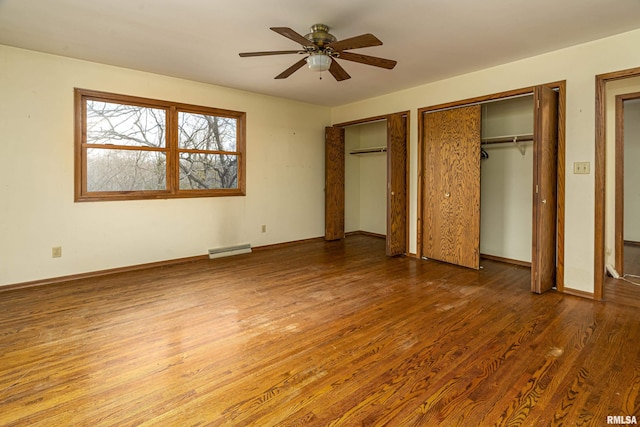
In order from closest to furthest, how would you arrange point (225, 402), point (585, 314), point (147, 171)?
point (225, 402), point (585, 314), point (147, 171)

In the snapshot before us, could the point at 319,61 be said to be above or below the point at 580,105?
above

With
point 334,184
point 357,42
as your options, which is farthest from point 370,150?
point 357,42

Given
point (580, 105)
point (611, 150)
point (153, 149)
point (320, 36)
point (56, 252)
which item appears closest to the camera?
point (320, 36)

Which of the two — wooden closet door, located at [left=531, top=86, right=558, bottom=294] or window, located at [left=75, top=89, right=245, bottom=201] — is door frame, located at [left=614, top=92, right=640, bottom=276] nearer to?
wooden closet door, located at [left=531, top=86, right=558, bottom=294]

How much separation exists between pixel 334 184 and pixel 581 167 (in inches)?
149

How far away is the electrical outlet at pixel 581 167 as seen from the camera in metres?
3.32

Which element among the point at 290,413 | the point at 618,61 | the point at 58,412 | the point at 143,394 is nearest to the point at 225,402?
the point at 290,413

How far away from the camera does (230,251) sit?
5.18 metres

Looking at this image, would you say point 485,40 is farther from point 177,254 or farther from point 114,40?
point 177,254

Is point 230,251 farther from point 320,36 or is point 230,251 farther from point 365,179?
point 320,36

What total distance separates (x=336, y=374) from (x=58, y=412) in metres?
1.45

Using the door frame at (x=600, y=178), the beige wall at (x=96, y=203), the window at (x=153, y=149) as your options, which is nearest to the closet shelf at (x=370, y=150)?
the beige wall at (x=96, y=203)

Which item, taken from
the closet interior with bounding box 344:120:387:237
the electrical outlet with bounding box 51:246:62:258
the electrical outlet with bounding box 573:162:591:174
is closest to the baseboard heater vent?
the electrical outlet with bounding box 51:246:62:258

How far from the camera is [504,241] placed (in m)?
4.73
